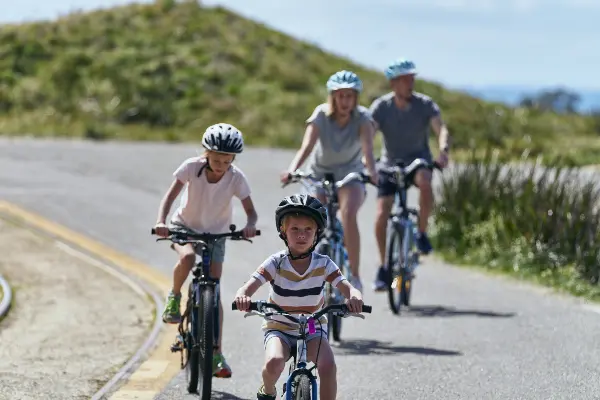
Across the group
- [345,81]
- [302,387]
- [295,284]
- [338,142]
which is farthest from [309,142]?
[302,387]

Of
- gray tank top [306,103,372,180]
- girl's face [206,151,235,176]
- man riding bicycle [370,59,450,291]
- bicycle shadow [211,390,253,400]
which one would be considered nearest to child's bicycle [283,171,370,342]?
gray tank top [306,103,372,180]

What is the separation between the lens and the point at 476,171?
55.5ft

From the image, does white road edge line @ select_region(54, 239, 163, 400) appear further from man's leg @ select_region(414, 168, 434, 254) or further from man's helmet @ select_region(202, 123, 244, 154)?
man's leg @ select_region(414, 168, 434, 254)

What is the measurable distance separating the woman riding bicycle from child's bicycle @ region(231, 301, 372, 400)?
4.21 m

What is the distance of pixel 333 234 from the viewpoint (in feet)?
35.9

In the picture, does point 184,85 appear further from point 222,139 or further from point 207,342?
point 207,342

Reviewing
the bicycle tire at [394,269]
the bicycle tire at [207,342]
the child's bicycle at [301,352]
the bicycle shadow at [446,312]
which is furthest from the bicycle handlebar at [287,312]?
the bicycle shadow at [446,312]

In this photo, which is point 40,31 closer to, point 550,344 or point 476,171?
point 476,171

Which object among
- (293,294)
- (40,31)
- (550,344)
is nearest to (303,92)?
(40,31)

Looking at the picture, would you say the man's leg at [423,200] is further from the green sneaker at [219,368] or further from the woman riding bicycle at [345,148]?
the green sneaker at [219,368]

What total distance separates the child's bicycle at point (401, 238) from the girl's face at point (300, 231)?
17.3 ft

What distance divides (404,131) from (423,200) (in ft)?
2.35

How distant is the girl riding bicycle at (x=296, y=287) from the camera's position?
6.66 m

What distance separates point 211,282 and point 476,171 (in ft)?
29.8
